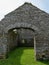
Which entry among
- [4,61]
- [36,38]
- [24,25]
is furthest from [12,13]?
[4,61]

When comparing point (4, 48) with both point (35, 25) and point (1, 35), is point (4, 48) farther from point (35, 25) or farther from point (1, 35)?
point (35, 25)

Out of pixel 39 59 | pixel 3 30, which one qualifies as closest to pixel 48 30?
pixel 39 59

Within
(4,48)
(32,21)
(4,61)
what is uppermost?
(32,21)

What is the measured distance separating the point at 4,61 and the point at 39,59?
2.48 m

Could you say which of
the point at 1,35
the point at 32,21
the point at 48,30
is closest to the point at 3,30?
the point at 1,35

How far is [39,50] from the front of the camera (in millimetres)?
14148

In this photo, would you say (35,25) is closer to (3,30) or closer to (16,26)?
(16,26)

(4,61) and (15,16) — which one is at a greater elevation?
(15,16)

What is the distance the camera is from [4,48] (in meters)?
14.6

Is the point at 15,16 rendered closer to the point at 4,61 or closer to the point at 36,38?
the point at 36,38

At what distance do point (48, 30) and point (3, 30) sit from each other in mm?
3297

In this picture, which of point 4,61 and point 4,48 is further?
point 4,48

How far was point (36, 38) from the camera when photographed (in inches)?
560

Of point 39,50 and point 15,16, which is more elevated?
point 15,16
